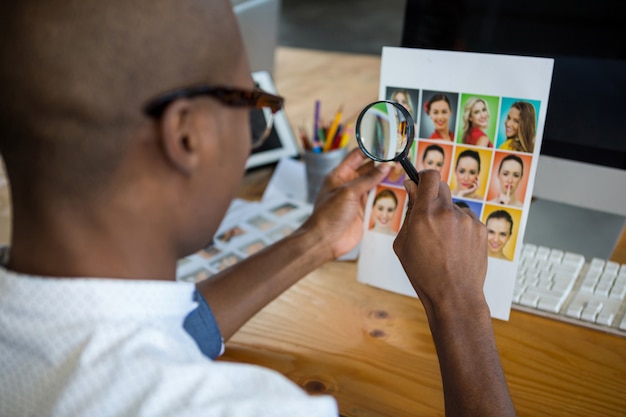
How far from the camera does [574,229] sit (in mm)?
1109

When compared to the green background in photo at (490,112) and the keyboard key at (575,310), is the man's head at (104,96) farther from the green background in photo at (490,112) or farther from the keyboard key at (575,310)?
the keyboard key at (575,310)

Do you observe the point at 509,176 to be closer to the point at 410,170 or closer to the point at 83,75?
the point at 410,170

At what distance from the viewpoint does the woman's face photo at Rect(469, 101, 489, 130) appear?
85cm

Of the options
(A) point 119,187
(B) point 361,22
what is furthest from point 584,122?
(B) point 361,22

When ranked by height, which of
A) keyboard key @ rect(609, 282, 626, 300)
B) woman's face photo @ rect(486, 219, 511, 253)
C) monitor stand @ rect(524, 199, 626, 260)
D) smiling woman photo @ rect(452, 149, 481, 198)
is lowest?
keyboard key @ rect(609, 282, 626, 300)

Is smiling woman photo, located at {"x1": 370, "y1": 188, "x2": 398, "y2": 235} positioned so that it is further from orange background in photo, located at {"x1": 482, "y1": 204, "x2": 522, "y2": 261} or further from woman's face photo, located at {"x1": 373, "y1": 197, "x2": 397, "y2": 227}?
orange background in photo, located at {"x1": 482, "y1": 204, "x2": 522, "y2": 261}

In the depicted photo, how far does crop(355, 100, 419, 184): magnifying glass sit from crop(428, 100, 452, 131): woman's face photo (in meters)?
0.06

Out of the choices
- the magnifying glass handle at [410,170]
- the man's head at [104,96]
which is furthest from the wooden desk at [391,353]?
the man's head at [104,96]

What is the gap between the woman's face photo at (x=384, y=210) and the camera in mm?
939

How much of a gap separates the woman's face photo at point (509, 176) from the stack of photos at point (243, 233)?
0.39 m

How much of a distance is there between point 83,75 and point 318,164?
0.72 meters

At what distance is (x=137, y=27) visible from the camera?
49 centimetres

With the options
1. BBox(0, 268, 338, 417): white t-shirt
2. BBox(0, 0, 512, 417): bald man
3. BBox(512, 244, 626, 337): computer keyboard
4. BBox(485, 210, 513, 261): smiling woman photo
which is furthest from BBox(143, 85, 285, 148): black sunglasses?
BBox(512, 244, 626, 337): computer keyboard

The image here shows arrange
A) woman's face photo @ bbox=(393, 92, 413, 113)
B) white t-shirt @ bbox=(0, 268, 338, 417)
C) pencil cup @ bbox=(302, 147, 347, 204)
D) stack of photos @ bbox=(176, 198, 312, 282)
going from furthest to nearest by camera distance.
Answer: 1. pencil cup @ bbox=(302, 147, 347, 204)
2. stack of photos @ bbox=(176, 198, 312, 282)
3. woman's face photo @ bbox=(393, 92, 413, 113)
4. white t-shirt @ bbox=(0, 268, 338, 417)
